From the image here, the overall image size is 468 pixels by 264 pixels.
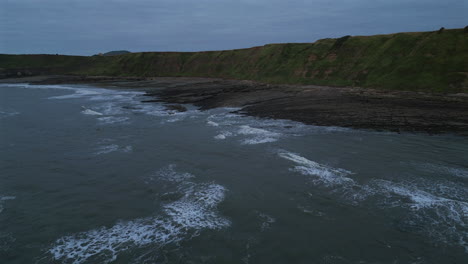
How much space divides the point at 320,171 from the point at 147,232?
8921 millimetres

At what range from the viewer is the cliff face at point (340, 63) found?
41781mm

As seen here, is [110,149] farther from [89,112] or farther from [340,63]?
[340,63]

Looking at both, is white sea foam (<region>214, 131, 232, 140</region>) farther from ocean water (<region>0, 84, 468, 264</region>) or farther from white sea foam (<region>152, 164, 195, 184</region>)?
white sea foam (<region>152, 164, 195, 184</region>)

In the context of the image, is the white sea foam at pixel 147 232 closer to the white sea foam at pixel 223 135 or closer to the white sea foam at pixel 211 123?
the white sea foam at pixel 223 135

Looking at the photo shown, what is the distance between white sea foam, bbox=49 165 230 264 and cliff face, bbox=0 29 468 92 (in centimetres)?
3772

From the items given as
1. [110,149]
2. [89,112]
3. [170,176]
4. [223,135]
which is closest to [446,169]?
[170,176]

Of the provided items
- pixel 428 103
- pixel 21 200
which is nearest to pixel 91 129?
pixel 21 200

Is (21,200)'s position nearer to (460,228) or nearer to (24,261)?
(24,261)

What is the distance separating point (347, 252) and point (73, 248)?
823cm

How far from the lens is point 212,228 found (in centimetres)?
1016

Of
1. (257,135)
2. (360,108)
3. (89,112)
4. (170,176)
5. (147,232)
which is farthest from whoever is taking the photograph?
(89,112)

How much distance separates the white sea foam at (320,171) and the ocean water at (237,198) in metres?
0.05

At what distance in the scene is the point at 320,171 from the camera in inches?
593

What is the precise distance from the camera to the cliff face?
41.8 meters
